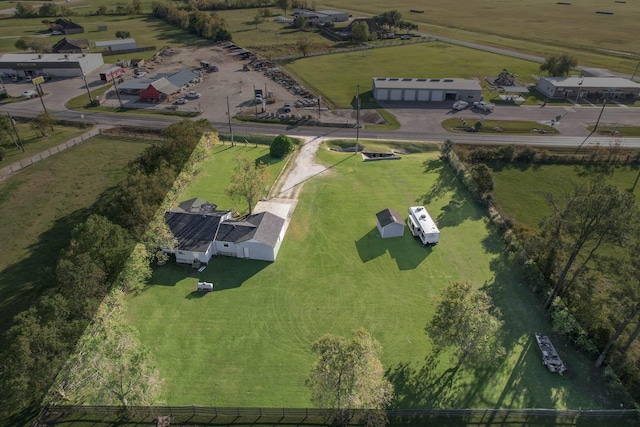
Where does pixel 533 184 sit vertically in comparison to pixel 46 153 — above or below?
below

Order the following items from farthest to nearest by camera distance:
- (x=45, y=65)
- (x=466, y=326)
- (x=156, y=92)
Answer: (x=45, y=65), (x=156, y=92), (x=466, y=326)

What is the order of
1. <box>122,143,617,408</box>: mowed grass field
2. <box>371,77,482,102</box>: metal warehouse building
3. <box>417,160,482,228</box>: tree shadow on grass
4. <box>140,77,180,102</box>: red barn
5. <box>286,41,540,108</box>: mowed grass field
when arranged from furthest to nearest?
<box>286,41,540,108</box>: mowed grass field, <box>140,77,180,102</box>: red barn, <box>371,77,482,102</box>: metal warehouse building, <box>417,160,482,228</box>: tree shadow on grass, <box>122,143,617,408</box>: mowed grass field

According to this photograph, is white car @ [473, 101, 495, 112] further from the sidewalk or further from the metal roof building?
the metal roof building

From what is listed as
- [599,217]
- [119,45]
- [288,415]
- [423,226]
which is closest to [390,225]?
[423,226]

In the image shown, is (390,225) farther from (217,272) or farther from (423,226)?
(217,272)

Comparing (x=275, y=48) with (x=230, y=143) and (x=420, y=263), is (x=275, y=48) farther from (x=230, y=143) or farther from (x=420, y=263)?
(x=420, y=263)

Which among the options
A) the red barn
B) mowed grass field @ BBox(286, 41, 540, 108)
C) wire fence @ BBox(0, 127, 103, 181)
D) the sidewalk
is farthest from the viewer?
mowed grass field @ BBox(286, 41, 540, 108)

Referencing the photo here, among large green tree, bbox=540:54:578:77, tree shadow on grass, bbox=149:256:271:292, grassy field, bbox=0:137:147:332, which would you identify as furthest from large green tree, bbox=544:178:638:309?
large green tree, bbox=540:54:578:77
